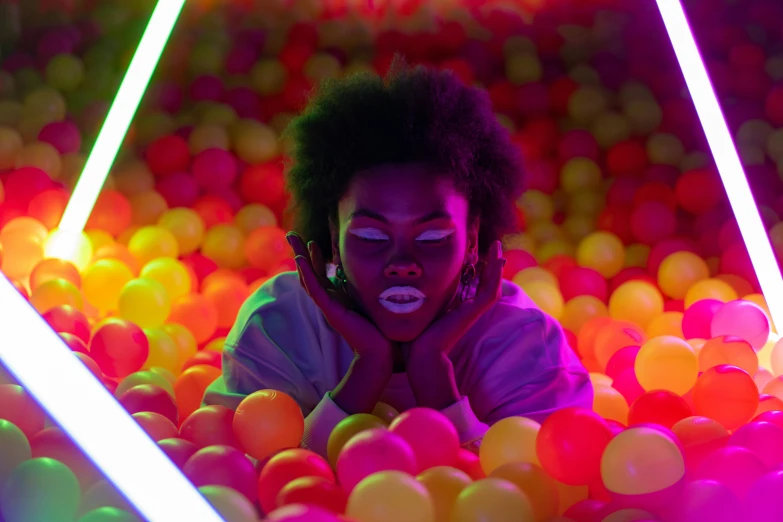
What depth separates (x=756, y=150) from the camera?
3.07 meters

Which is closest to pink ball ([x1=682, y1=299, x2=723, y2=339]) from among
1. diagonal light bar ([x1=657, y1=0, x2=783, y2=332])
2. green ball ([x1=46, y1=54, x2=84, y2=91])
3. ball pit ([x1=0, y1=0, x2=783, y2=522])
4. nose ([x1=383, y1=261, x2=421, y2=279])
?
ball pit ([x1=0, y1=0, x2=783, y2=522])

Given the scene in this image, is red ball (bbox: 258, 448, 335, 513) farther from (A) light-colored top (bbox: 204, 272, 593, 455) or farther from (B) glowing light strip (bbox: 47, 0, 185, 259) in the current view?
(B) glowing light strip (bbox: 47, 0, 185, 259)

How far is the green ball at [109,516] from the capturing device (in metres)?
1.29

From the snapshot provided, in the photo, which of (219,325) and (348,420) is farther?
(219,325)

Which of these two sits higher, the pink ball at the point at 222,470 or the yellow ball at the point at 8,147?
the yellow ball at the point at 8,147

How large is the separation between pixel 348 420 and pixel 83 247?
4.40ft

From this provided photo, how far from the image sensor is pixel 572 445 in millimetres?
1459

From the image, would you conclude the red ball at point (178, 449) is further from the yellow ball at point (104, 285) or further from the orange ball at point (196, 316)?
the yellow ball at point (104, 285)

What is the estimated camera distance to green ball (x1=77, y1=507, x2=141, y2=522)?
1.29 metres

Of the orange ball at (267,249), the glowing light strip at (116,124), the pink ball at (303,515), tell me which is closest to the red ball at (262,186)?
the orange ball at (267,249)

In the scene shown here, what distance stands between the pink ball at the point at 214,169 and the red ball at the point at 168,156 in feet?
0.22

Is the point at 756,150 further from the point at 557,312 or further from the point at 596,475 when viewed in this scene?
the point at 596,475

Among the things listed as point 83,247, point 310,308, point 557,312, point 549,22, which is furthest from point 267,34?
point 310,308

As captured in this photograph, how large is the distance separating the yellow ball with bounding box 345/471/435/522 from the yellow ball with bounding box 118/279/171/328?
1.19 meters
